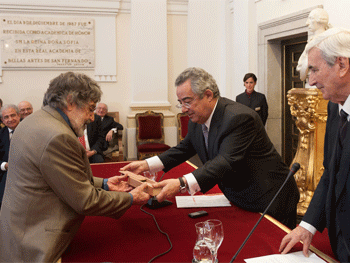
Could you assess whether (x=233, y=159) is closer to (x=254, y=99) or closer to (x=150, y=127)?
(x=254, y=99)

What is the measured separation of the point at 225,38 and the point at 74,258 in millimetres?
7324

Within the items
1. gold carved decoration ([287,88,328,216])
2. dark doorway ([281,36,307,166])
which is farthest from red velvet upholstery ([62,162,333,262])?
dark doorway ([281,36,307,166])

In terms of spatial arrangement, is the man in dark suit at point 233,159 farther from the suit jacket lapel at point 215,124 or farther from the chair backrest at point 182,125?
the chair backrest at point 182,125

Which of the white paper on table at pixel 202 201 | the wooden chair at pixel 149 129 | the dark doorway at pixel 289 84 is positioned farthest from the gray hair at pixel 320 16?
the wooden chair at pixel 149 129

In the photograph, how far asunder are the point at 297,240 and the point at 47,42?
281 inches

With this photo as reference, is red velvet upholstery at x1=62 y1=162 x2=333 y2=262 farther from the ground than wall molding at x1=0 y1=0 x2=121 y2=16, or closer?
closer

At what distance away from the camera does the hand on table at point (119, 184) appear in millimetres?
2172

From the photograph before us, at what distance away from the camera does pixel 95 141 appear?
626 centimetres

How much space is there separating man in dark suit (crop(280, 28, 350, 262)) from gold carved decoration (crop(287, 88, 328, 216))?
2.64 m

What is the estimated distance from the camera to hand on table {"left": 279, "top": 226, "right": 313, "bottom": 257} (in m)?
1.48

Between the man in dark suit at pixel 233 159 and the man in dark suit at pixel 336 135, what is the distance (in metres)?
0.55

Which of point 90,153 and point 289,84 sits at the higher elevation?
point 289,84

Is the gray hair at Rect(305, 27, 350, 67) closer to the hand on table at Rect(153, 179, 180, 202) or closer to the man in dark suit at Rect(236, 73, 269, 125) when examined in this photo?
the hand on table at Rect(153, 179, 180, 202)

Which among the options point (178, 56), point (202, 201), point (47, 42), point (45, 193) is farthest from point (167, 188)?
point (178, 56)
